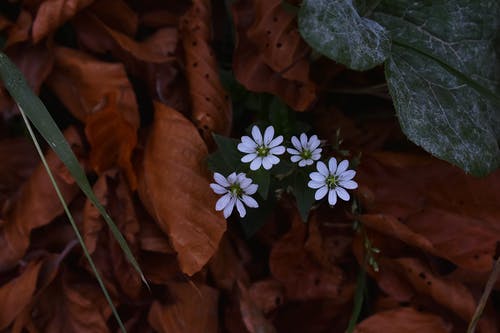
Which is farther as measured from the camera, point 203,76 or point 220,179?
point 203,76

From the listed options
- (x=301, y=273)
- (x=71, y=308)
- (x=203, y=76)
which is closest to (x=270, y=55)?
(x=203, y=76)

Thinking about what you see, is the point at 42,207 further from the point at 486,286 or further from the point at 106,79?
the point at 486,286

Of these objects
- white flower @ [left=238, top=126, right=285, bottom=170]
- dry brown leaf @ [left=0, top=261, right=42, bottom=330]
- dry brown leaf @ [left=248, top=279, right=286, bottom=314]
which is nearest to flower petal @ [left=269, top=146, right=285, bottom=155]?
white flower @ [left=238, top=126, right=285, bottom=170]

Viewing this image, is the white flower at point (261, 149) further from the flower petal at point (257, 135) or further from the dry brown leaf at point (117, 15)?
the dry brown leaf at point (117, 15)

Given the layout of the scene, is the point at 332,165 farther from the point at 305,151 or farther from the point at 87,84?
the point at 87,84

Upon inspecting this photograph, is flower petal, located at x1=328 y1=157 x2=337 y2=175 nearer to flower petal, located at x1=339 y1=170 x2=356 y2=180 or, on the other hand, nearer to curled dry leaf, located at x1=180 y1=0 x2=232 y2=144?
flower petal, located at x1=339 y1=170 x2=356 y2=180

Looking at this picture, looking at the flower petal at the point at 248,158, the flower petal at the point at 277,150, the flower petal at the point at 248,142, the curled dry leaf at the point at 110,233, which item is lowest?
the curled dry leaf at the point at 110,233

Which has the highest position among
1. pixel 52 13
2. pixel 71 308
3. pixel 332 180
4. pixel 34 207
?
pixel 52 13

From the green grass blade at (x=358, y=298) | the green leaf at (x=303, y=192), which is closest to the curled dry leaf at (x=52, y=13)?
the green leaf at (x=303, y=192)

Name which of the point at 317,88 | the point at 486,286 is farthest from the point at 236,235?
the point at 486,286
